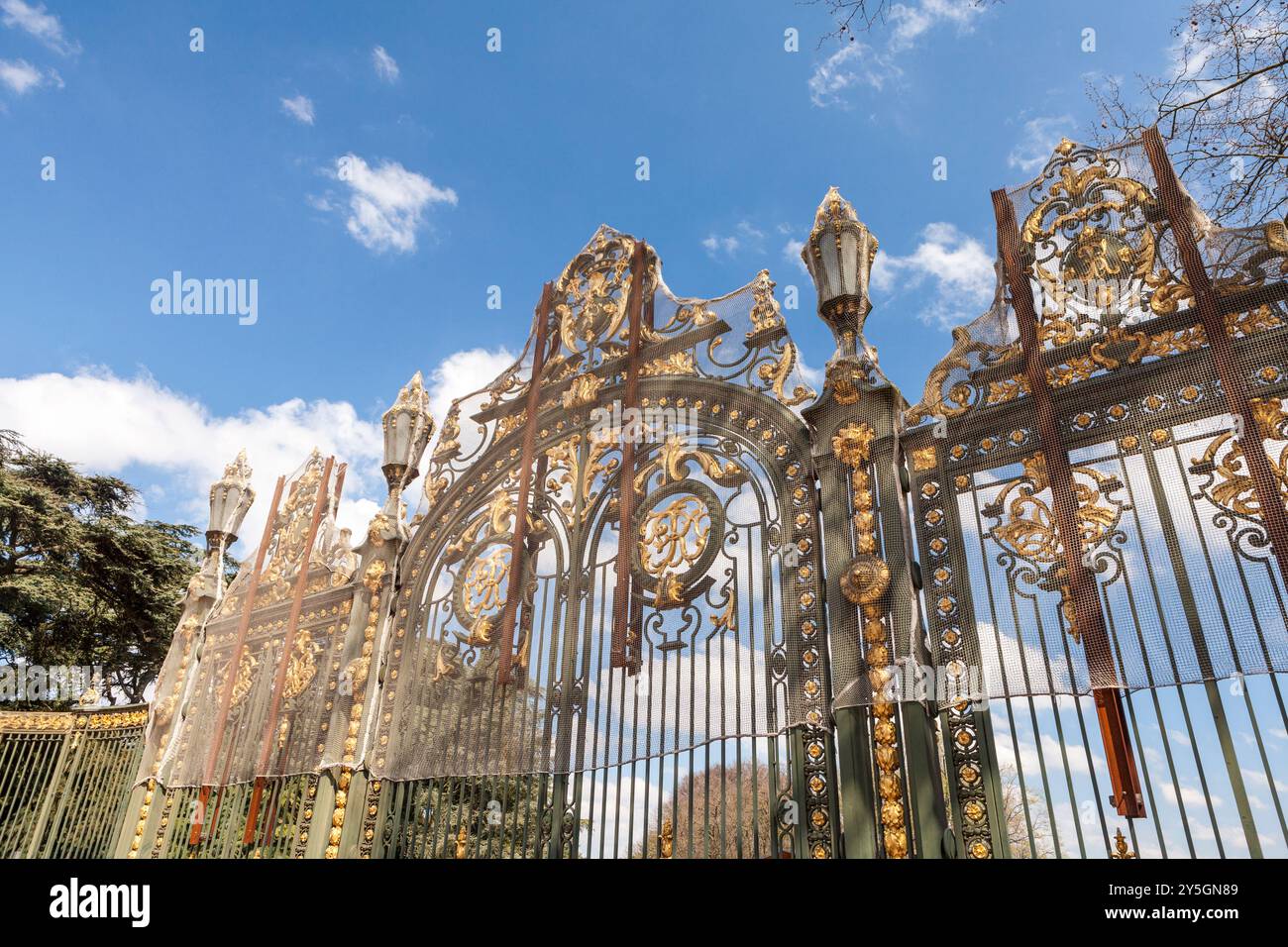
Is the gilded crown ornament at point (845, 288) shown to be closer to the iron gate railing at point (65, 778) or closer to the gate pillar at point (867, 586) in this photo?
the gate pillar at point (867, 586)

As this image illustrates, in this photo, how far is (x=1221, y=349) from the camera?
370 cm

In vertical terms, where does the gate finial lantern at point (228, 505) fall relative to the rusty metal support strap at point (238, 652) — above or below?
above

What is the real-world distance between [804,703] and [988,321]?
7.65 feet

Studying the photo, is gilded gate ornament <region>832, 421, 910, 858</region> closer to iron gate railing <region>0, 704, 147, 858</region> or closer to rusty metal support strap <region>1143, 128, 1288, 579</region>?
rusty metal support strap <region>1143, 128, 1288, 579</region>

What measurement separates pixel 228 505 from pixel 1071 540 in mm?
8308

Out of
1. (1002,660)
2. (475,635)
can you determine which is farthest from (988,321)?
(475,635)

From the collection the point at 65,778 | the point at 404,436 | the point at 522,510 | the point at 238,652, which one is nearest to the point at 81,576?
the point at 65,778

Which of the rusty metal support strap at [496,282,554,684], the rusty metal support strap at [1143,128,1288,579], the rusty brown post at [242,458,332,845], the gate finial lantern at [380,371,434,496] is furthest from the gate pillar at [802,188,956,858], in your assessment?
the rusty brown post at [242,458,332,845]

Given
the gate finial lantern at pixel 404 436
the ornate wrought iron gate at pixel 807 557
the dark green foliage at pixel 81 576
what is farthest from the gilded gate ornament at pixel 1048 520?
the dark green foliage at pixel 81 576

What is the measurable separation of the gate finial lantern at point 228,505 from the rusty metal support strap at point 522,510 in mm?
4271

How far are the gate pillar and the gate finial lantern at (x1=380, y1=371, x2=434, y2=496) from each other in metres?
3.85

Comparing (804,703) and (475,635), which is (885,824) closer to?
(804,703)

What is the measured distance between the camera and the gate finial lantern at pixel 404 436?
7141 millimetres

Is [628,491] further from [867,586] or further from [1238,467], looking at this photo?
[1238,467]
